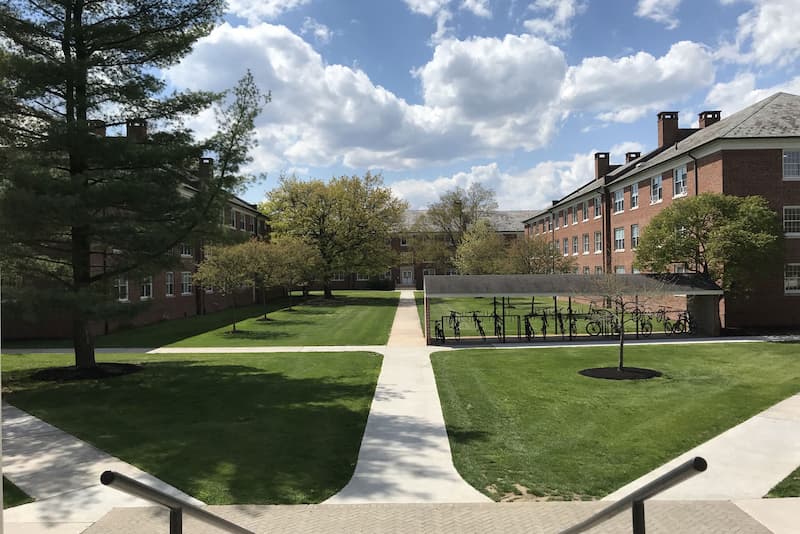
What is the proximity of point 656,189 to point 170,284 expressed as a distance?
100ft

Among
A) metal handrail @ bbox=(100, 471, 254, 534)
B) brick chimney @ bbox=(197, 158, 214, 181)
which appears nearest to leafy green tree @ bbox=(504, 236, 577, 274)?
brick chimney @ bbox=(197, 158, 214, 181)

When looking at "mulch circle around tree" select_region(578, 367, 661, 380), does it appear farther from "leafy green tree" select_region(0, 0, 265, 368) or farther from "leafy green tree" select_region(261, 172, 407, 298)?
"leafy green tree" select_region(261, 172, 407, 298)

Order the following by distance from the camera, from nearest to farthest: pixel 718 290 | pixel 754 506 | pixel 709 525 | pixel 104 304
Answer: pixel 709 525, pixel 754 506, pixel 104 304, pixel 718 290

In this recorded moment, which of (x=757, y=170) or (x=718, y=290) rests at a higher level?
(x=757, y=170)

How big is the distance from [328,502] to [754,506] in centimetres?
522

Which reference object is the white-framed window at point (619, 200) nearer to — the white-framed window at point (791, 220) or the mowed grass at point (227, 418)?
the white-framed window at point (791, 220)

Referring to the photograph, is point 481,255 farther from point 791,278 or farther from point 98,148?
point 98,148

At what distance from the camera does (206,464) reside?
26.9 feet

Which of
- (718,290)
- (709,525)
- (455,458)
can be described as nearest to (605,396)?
(455,458)

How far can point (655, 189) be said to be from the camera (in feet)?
109

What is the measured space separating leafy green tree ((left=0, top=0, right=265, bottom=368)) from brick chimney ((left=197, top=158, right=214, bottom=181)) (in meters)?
0.11

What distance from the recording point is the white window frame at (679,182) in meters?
29.3

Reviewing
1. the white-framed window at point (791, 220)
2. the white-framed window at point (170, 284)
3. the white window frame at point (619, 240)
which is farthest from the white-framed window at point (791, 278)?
the white-framed window at point (170, 284)

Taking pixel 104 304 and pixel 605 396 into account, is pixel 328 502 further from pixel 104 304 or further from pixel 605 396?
pixel 104 304
